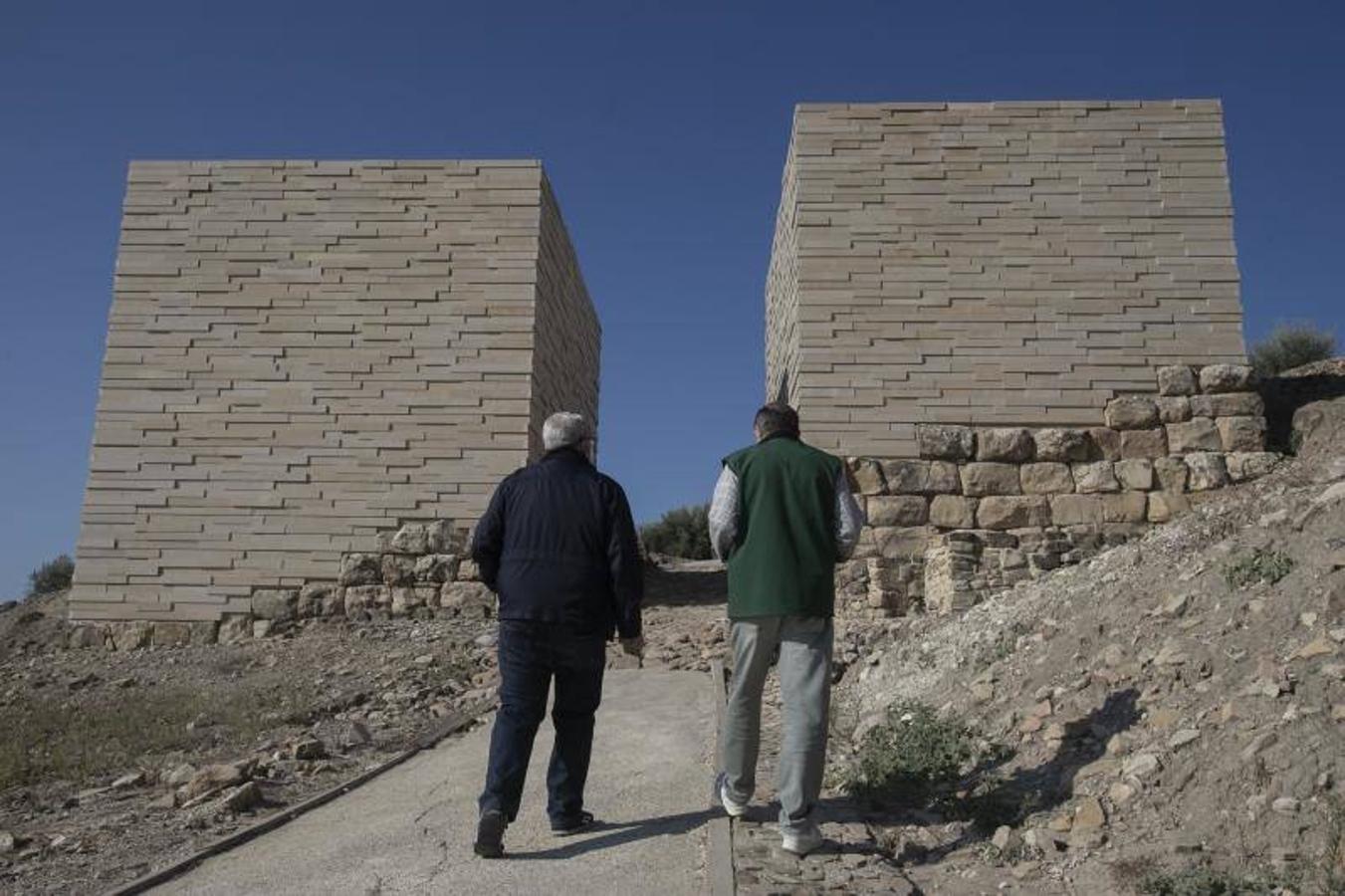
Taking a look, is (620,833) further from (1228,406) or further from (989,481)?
(1228,406)

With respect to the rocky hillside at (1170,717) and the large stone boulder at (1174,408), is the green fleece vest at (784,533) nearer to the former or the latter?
the rocky hillside at (1170,717)

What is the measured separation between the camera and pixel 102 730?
7.22 metres

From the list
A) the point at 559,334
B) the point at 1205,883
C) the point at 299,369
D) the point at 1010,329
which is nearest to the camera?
the point at 1205,883

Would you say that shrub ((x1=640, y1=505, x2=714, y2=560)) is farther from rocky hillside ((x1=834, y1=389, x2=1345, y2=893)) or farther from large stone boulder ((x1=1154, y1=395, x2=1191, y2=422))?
rocky hillside ((x1=834, y1=389, x2=1345, y2=893))

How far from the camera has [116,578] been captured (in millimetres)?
→ 10359

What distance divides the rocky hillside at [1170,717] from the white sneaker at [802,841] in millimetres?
428

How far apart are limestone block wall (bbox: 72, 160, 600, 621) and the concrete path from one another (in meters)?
4.88

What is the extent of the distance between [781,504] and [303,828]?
270cm

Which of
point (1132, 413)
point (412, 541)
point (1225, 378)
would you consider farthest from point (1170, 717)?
point (412, 541)

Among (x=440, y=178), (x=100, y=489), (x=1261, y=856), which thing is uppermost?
(x=440, y=178)

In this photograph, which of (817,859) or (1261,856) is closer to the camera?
(1261,856)

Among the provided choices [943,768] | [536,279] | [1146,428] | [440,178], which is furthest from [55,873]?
[1146,428]

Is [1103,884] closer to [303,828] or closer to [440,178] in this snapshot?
[303,828]

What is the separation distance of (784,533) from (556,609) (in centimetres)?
99
